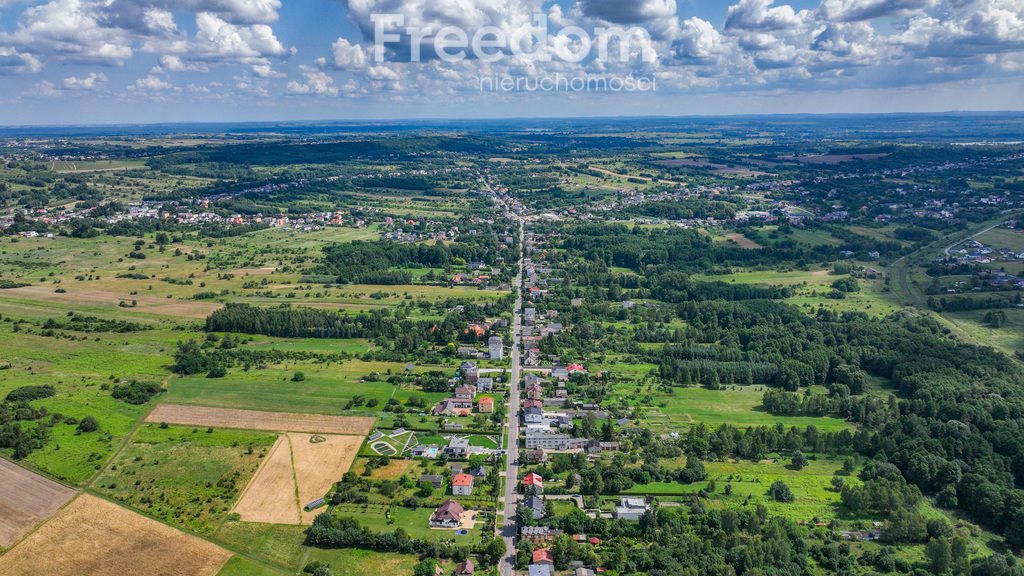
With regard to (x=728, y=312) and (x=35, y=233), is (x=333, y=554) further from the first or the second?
(x=35, y=233)

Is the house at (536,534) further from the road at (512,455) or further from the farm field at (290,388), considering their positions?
the farm field at (290,388)

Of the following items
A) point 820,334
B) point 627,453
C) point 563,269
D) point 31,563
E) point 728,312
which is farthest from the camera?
point 563,269

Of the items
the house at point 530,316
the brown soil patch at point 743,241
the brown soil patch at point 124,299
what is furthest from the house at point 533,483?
the brown soil patch at point 743,241

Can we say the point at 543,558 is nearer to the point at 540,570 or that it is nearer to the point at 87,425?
the point at 540,570

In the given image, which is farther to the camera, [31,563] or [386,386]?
[386,386]

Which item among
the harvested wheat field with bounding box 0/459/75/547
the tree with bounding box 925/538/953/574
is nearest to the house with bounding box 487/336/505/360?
the harvested wheat field with bounding box 0/459/75/547

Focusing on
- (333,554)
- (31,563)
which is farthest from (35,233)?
(333,554)
